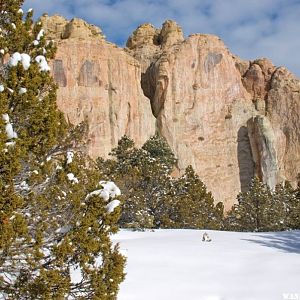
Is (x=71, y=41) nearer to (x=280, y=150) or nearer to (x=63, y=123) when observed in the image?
(x=280, y=150)

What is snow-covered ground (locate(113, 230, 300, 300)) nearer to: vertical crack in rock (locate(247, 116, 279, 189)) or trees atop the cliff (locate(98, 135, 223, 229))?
trees atop the cliff (locate(98, 135, 223, 229))

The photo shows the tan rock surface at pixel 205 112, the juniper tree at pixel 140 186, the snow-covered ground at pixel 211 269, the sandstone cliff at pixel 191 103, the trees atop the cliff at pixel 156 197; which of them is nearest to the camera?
the snow-covered ground at pixel 211 269

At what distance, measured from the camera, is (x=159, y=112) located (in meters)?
49.1

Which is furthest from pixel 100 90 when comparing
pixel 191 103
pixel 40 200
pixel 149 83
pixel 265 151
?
pixel 40 200

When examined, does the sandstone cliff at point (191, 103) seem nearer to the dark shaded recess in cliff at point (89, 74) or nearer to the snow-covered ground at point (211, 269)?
the dark shaded recess in cliff at point (89, 74)

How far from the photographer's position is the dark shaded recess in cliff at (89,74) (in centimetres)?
4462

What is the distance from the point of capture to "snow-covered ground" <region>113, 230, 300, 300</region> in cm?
928

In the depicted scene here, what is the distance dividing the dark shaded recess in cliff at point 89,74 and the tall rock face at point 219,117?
742cm

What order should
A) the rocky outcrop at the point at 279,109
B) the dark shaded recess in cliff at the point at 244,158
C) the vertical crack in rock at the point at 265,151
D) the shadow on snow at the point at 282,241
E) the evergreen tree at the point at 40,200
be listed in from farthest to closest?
the rocky outcrop at the point at 279,109 < the dark shaded recess in cliff at the point at 244,158 < the vertical crack in rock at the point at 265,151 < the shadow on snow at the point at 282,241 < the evergreen tree at the point at 40,200

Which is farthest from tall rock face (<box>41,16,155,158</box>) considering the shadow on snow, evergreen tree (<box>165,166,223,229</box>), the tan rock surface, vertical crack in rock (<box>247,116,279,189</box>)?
the shadow on snow

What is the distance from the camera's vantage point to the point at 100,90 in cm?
4488

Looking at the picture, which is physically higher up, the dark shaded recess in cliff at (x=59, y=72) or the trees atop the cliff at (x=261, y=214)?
the dark shaded recess in cliff at (x=59, y=72)

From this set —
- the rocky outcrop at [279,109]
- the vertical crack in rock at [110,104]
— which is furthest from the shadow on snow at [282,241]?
the rocky outcrop at [279,109]

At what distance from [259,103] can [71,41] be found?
22733mm
